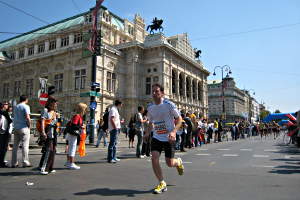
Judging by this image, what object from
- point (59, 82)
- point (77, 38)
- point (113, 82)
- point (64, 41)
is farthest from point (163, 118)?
point (64, 41)

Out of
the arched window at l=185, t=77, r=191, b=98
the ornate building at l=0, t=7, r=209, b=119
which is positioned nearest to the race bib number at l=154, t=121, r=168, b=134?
the ornate building at l=0, t=7, r=209, b=119

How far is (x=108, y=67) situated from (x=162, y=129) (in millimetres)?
35729

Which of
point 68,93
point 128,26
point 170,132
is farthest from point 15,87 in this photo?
point 170,132

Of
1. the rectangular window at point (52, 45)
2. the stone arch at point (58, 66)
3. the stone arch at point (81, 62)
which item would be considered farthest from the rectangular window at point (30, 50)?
the stone arch at point (81, 62)

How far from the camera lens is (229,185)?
15.6 ft

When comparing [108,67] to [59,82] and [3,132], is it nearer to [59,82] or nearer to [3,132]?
[59,82]

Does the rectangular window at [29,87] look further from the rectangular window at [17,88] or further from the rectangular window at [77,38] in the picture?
the rectangular window at [77,38]

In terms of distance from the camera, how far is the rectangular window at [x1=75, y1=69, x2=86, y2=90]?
38.7 m

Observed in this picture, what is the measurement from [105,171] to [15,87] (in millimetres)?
51155

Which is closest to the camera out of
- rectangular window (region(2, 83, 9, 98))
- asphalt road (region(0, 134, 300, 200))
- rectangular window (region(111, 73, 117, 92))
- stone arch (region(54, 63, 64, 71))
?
asphalt road (region(0, 134, 300, 200))

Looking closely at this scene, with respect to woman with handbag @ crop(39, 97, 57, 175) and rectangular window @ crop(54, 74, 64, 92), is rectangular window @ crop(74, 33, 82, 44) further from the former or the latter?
woman with handbag @ crop(39, 97, 57, 175)

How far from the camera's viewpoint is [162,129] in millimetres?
4289

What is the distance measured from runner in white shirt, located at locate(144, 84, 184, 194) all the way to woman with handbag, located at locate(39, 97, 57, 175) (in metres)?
2.88

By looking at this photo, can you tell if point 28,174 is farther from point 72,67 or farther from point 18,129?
point 72,67
